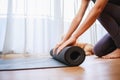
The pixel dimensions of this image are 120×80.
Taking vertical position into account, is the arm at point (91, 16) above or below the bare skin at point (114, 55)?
above

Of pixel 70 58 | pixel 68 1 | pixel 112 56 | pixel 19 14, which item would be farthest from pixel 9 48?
pixel 70 58

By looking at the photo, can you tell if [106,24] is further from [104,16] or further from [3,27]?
[3,27]

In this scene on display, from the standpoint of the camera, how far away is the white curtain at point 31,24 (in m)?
2.42

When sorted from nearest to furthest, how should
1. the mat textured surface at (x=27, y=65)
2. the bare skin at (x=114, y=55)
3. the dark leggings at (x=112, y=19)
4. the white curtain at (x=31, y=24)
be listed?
the mat textured surface at (x=27, y=65), the dark leggings at (x=112, y=19), the bare skin at (x=114, y=55), the white curtain at (x=31, y=24)

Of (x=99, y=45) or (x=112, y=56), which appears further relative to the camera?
(x=99, y=45)

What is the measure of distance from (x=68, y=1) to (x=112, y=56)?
1269 millimetres

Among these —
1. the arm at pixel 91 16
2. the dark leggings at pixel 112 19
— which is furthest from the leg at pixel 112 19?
the arm at pixel 91 16

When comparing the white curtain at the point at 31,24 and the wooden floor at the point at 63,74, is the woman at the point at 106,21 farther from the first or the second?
the white curtain at the point at 31,24

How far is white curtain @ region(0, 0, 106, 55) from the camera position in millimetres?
2422

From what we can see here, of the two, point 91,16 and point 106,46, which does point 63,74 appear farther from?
point 106,46

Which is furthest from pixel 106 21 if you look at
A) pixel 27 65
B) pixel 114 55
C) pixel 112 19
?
pixel 27 65

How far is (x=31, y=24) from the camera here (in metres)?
2.52

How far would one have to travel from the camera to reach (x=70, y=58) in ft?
3.70

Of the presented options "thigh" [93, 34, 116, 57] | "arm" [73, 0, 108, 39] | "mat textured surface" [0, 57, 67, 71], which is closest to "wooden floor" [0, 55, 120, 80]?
"mat textured surface" [0, 57, 67, 71]
